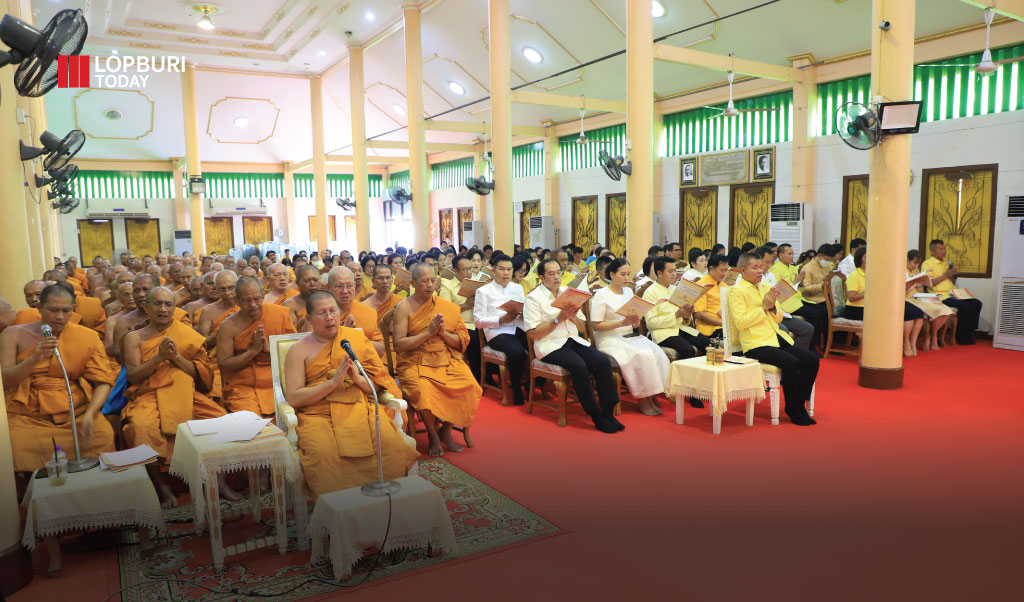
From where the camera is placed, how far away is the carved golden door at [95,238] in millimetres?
23672

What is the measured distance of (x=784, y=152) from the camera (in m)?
12.2

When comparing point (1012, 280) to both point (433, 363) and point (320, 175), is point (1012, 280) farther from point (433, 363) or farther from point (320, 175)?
point (320, 175)

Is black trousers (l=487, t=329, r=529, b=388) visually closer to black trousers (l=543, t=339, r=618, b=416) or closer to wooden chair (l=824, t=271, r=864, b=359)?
black trousers (l=543, t=339, r=618, b=416)

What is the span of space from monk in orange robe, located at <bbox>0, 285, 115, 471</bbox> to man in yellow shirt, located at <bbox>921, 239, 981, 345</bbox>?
9.60m

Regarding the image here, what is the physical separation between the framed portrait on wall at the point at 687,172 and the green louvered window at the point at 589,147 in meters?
1.78

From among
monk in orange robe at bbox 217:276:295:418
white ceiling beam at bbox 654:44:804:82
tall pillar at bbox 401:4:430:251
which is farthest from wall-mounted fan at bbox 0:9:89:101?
tall pillar at bbox 401:4:430:251

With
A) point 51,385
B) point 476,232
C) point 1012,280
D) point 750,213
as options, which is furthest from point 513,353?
point 476,232

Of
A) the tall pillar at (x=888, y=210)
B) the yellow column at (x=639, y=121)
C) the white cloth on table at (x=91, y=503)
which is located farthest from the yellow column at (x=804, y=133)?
the white cloth on table at (x=91, y=503)

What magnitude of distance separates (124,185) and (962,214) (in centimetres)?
2539

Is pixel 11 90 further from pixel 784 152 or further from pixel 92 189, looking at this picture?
pixel 92 189

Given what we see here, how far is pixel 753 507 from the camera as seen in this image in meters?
3.92

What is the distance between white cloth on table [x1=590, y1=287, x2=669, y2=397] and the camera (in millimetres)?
5840

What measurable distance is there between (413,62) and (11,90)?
26.6 ft

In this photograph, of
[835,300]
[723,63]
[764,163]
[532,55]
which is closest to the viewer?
[835,300]
